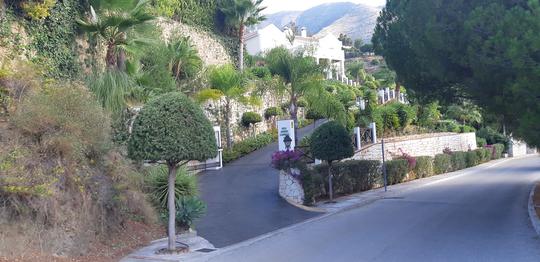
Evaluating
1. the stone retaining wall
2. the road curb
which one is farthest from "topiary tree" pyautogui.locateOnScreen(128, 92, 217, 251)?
the stone retaining wall

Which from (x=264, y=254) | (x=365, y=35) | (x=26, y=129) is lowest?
(x=264, y=254)

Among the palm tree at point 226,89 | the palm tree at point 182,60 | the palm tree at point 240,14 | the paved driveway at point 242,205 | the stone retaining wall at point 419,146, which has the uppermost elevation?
the palm tree at point 240,14

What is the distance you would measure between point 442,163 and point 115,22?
2409 centimetres

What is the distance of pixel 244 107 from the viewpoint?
3036 cm

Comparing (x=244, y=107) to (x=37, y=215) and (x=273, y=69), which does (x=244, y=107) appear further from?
(x=37, y=215)

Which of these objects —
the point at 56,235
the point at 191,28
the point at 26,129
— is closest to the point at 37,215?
the point at 56,235

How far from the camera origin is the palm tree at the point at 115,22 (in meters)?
17.1

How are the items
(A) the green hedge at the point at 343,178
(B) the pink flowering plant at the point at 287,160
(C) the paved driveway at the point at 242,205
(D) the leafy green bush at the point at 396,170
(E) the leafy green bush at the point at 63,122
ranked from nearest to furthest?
(E) the leafy green bush at the point at 63,122, (C) the paved driveway at the point at 242,205, (A) the green hedge at the point at 343,178, (B) the pink flowering plant at the point at 287,160, (D) the leafy green bush at the point at 396,170

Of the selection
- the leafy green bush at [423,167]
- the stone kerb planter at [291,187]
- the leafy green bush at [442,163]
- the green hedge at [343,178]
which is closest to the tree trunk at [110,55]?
the stone kerb planter at [291,187]

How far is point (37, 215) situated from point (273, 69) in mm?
15524

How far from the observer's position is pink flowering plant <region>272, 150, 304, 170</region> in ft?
58.8

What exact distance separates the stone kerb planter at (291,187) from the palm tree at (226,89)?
8370 mm

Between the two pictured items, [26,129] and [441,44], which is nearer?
[26,129]

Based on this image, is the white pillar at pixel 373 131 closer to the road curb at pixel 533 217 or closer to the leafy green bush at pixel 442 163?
the leafy green bush at pixel 442 163
